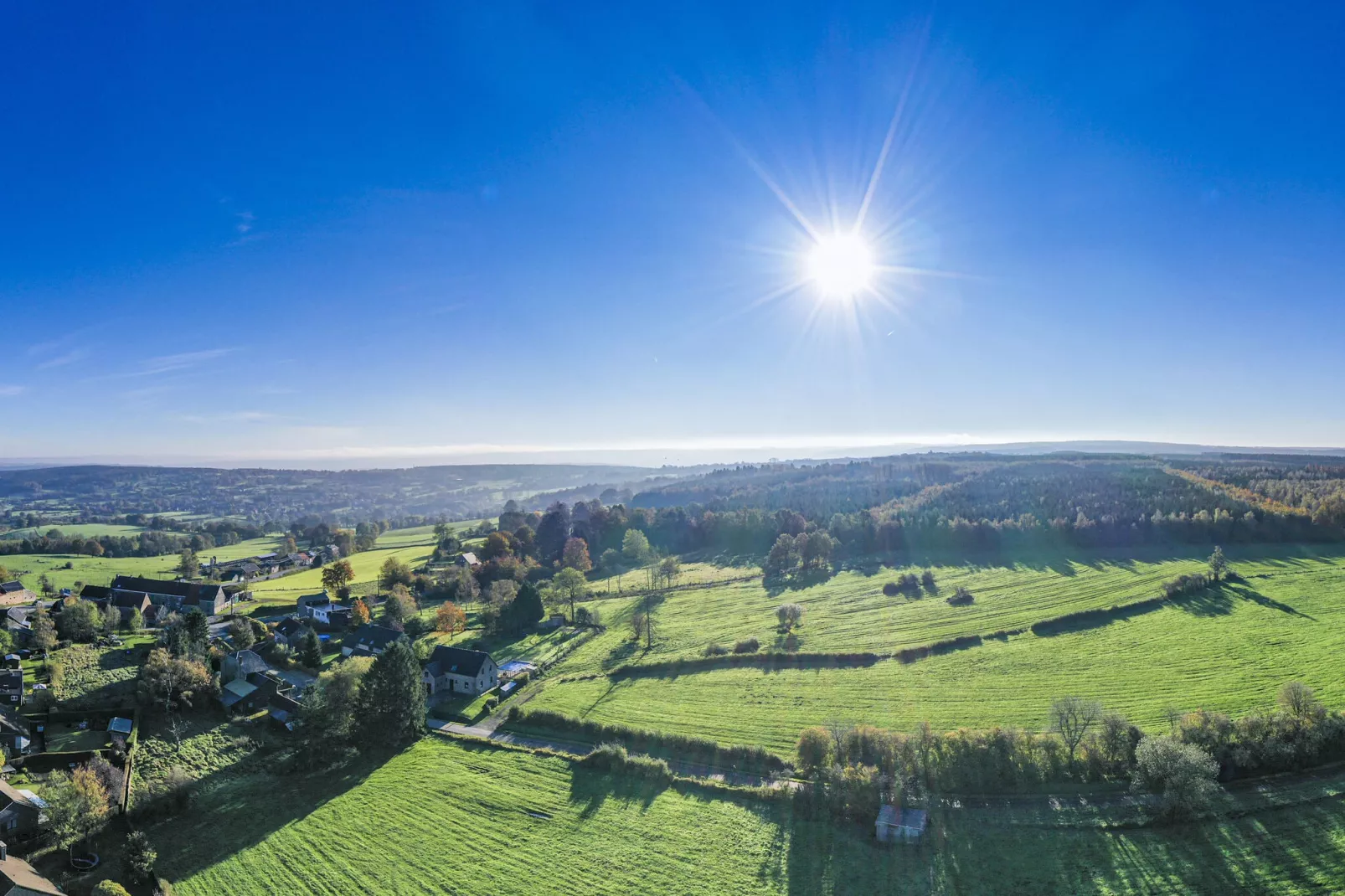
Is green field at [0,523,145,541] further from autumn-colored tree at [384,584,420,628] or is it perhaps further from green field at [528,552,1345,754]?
green field at [528,552,1345,754]

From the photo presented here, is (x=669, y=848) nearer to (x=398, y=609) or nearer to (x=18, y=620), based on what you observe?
(x=398, y=609)

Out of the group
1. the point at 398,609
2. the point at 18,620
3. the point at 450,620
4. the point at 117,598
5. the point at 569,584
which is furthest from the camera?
the point at 569,584

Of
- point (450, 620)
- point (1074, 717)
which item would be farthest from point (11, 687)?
point (1074, 717)

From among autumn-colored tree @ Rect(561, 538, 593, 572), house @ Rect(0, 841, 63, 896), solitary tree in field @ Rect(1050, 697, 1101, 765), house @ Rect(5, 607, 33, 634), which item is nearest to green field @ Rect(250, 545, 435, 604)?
house @ Rect(5, 607, 33, 634)

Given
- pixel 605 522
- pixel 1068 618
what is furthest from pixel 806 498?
pixel 1068 618

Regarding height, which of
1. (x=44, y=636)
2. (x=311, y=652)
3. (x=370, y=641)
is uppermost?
(x=44, y=636)

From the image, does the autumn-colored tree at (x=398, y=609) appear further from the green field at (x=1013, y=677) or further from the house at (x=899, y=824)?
the house at (x=899, y=824)

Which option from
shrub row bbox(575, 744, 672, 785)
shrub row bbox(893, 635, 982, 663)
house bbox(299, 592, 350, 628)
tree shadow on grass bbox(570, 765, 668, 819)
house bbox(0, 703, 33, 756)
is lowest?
tree shadow on grass bbox(570, 765, 668, 819)
